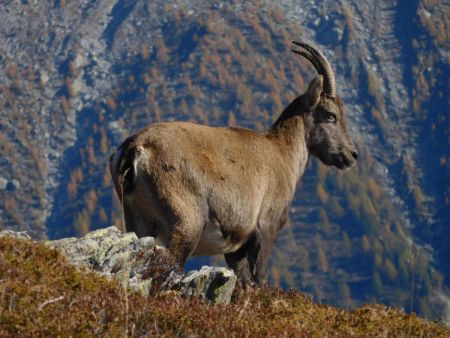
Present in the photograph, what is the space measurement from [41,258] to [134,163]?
12.4 ft

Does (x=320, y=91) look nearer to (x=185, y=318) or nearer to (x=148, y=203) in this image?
(x=148, y=203)

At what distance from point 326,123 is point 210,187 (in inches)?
220

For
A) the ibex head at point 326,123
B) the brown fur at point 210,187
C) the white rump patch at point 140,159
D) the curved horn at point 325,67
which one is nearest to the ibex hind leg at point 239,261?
the brown fur at point 210,187

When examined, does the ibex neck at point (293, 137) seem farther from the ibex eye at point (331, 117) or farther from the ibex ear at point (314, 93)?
the ibex eye at point (331, 117)

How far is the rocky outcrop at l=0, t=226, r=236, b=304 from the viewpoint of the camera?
10812 mm

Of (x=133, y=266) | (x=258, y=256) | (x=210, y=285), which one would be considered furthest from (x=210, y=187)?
(x=210, y=285)

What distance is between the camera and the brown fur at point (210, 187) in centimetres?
1345

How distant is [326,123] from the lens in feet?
63.1

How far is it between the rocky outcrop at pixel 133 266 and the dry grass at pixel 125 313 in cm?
42

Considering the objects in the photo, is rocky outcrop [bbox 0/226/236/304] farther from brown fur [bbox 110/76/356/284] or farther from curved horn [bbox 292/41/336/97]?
curved horn [bbox 292/41/336/97]

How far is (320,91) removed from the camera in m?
19.0

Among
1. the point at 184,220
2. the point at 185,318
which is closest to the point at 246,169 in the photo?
the point at 184,220

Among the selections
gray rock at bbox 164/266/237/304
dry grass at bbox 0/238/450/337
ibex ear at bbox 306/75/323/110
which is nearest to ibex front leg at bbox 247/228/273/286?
ibex ear at bbox 306/75/323/110

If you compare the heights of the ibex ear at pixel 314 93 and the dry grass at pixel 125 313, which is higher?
the dry grass at pixel 125 313
